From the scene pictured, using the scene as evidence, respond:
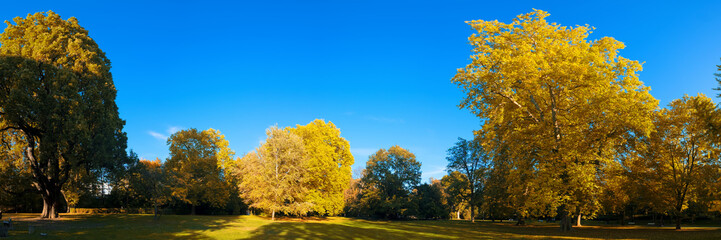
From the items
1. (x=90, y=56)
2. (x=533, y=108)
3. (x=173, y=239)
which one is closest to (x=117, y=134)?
(x=90, y=56)

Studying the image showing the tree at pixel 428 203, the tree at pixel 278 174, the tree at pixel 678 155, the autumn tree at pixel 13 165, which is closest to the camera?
the tree at pixel 678 155

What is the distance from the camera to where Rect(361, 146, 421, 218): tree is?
205ft

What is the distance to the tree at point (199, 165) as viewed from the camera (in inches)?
1969

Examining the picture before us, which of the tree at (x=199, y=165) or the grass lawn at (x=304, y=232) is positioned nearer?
the grass lawn at (x=304, y=232)

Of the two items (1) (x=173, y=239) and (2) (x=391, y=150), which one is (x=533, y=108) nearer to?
(1) (x=173, y=239)

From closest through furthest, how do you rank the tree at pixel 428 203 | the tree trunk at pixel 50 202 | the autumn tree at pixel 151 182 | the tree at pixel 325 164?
the tree trunk at pixel 50 202
the autumn tree at pixel 151 182
the tree at pixel 325 164
the tree at pixel 428 203

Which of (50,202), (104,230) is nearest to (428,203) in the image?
(104,230)

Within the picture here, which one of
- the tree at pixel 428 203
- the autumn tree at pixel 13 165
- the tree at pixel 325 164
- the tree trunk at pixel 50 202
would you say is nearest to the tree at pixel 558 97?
the tree at pixel 325 164

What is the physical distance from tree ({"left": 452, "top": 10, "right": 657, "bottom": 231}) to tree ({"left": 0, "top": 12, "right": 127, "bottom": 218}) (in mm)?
31239

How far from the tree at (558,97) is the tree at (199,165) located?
133ft

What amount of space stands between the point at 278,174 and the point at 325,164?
7.92 m

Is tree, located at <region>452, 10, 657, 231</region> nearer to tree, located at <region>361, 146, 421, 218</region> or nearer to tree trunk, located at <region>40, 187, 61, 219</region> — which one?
tree trunk, located at <region>40, 187, 61, 219</region>

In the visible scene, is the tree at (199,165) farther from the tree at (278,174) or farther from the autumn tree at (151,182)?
the autumn tree at (151,182)

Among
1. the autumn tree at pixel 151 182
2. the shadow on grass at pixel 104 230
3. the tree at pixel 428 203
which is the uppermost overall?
the autumn tree at pixel 151 182
